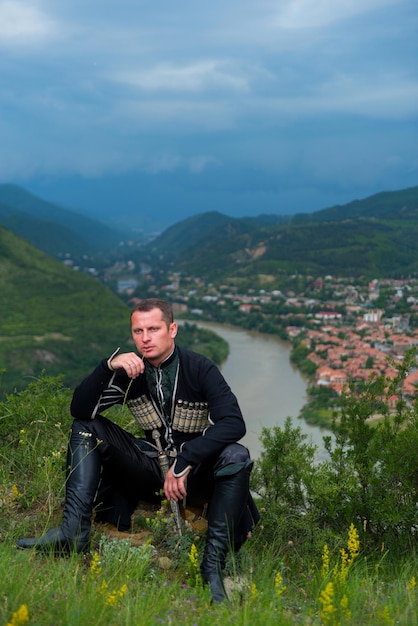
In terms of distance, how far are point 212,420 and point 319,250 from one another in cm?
7342

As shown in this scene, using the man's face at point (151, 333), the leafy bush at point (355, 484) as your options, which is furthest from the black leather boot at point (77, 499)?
the leafy bush at point (355, 484)

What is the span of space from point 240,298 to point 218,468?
58.7 m

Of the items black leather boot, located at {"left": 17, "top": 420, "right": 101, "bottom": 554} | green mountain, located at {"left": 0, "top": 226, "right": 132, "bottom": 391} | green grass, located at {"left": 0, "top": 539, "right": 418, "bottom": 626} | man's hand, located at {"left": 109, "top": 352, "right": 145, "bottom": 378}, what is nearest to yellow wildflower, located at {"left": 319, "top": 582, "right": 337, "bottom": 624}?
green grass, located at {"left": 0, "top": 539, "right": 418, "bottom": 626}

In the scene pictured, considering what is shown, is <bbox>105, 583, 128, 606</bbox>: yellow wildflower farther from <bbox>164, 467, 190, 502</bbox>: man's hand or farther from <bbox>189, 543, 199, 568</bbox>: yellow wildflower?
<bbox>164, 467, 190, 502</bbox>: man's hand

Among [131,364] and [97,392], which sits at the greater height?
[131,364]

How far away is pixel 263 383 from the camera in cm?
2888

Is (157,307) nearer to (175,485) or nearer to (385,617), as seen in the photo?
(175,485)

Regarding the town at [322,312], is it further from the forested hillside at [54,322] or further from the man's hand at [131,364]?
the man's hand at [131,364]

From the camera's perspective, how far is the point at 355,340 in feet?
139

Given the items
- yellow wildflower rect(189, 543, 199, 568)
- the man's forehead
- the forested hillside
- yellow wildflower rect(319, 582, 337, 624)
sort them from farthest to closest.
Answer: the forested hillside, the man's forehead, yellow wildflower rect(189, 543, 199, 568), yellow wildflower rect(319, 582, 337, 624)

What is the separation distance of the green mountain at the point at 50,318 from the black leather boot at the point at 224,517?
26374 millimetres

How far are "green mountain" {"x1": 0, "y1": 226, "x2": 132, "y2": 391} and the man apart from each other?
25998 mm

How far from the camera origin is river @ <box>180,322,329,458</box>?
69.6ft

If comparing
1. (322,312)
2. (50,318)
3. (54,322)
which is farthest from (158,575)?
(322,312)
